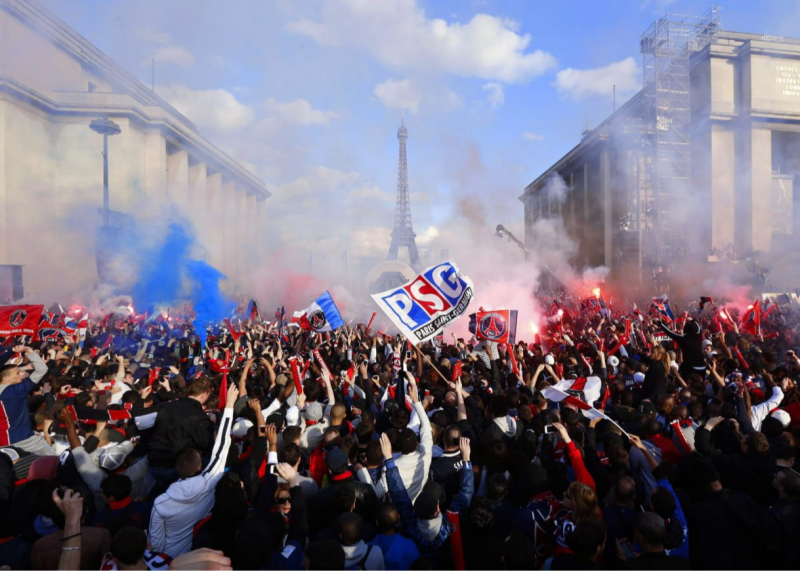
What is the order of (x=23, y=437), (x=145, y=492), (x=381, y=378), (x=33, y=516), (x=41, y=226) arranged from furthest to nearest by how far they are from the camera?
(x=41, y=226), (x=381, y=378), (x=23, y=437), (x=145, y=492), (x=33, y=516)

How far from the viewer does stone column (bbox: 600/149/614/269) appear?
3560 centimetres

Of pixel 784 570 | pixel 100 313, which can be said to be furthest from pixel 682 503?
pixel 100 313

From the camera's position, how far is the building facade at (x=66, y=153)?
→ 25812mm

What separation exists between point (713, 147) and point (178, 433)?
32.2m

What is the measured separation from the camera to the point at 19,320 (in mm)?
9539

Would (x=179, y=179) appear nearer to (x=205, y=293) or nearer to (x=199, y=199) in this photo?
(x=199, y=199)

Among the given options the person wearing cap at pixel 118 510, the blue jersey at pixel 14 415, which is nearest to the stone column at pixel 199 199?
the blue jersey at pixel 14 415

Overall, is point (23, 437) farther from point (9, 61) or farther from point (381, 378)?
point (9, 61)

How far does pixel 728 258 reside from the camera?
25.2 metres

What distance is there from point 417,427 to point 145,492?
2.10 metres

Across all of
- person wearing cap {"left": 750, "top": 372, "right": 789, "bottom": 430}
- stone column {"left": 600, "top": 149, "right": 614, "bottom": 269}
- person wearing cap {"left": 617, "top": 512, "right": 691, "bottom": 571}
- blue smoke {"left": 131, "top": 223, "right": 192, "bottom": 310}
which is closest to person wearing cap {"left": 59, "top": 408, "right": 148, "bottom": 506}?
person wearing cap {"left": 617, "top": 512, "right": 691, "bottom": 571}

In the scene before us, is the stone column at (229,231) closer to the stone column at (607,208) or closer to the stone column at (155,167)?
the stone column at (155,167)

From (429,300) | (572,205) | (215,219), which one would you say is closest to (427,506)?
(429,300)

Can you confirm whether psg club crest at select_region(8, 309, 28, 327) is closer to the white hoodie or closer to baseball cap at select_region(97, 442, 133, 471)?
baseball cap at select_region(97, 442, 133, 471)
